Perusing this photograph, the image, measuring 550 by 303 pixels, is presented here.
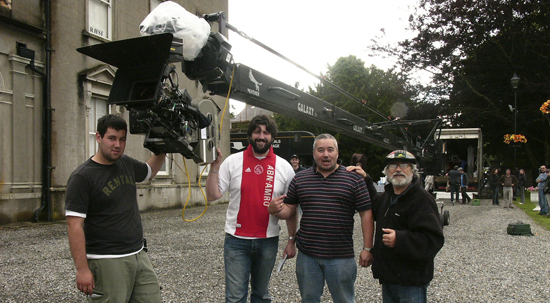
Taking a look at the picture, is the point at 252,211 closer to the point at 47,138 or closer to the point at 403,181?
the point at 403,181

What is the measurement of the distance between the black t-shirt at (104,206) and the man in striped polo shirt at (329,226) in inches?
44.2

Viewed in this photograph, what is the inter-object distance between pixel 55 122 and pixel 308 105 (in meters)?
9.15

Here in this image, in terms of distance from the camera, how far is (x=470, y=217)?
1416 centimetres

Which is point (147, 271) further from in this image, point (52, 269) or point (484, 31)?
point (484, 31)

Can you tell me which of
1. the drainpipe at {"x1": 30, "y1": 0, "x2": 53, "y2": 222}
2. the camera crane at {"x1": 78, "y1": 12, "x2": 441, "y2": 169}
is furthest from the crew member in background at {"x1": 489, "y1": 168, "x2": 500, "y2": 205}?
the camera crane at {"x1": 78, "y1": 12, "x2": 441, "y2": 169}

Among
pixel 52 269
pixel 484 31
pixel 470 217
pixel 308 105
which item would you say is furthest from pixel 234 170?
pixel 484 31

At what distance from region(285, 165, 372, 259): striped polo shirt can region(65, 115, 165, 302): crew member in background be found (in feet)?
4.31

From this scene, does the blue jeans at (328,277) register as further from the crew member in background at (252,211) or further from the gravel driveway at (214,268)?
the gravel driveway at (214,268)

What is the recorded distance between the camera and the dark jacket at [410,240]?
3006mm

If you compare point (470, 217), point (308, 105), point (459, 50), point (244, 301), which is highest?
point (459, 50)

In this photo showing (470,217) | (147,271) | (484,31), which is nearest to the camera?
(147,271)

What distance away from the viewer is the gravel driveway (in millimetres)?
5285

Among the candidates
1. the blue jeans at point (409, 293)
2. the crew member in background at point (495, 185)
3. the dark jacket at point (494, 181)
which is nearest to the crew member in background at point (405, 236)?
the blue jeans at point (409, 293)

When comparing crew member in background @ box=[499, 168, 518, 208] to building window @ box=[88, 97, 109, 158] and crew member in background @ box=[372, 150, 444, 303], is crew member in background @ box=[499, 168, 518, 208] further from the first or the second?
crew member in background @ box=[372, 150, 444, 303]
